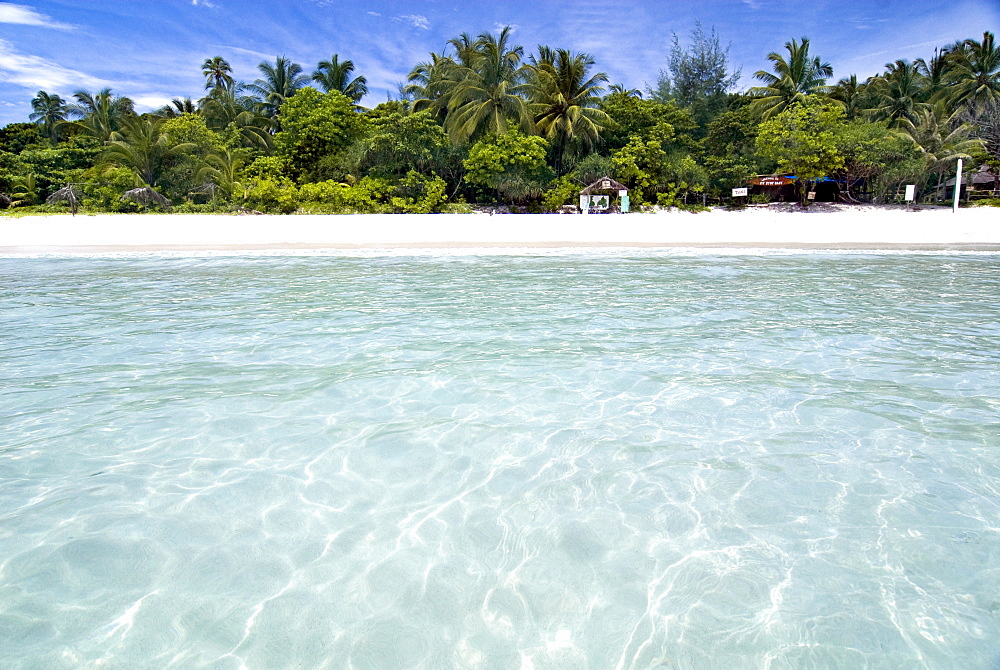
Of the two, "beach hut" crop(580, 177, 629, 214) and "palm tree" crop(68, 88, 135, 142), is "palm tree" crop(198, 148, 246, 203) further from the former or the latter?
"beach hut" crop(580, 177, 629, 214)

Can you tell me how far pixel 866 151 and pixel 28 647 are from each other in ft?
102

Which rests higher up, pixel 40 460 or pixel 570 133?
pixel 570 133

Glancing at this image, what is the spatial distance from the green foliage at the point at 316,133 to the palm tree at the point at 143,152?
4.01 metres

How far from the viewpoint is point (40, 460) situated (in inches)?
130

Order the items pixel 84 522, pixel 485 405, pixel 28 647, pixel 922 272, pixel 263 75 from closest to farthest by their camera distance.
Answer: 1. pixel 28 647
2. pixel 84 522
3. pixel 485 405
4. pixel 922 272
5. pixel 263 75

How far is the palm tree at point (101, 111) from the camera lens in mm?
31359

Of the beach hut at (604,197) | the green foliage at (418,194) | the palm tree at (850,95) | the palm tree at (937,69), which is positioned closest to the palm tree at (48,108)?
the green foliage at (418,194)

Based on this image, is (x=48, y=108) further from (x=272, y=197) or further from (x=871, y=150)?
(x=871, y=150)

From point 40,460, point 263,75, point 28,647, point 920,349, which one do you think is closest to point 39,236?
point 40,460

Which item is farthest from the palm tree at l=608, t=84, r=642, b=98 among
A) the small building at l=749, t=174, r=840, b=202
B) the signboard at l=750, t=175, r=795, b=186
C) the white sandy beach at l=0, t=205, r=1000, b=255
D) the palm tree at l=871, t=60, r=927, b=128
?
the palm tree at l=871, t=60, r=927, b=128

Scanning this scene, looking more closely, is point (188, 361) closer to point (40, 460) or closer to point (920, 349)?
point (40, 460)

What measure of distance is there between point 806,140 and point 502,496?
91.1ft

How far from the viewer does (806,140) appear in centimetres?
2606

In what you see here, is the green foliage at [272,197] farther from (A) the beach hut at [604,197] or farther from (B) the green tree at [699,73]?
(B) the green tree at [699,73]
